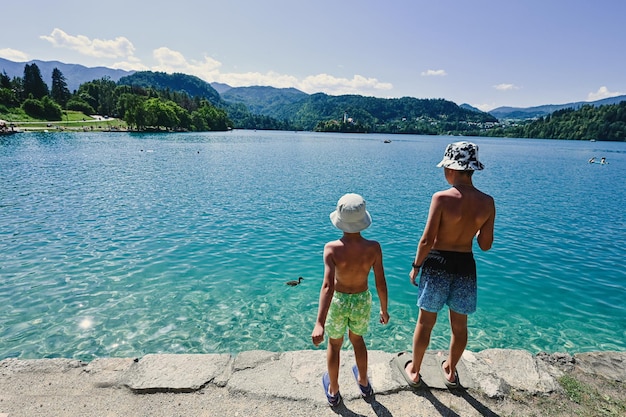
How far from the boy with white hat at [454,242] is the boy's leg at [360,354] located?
0.71 metres

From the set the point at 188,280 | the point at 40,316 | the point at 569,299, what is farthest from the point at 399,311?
the point at 40,316

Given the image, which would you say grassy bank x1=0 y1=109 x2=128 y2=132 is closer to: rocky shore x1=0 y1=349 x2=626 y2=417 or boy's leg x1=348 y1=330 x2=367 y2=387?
rocky shore x1=0 y1=349 x2=626 y2=417

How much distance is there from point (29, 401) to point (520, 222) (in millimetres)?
21137

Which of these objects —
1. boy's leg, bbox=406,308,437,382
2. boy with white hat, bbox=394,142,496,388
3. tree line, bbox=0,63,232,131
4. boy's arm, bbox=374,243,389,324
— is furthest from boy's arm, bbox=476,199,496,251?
tree line, bbox=0,63,232,131

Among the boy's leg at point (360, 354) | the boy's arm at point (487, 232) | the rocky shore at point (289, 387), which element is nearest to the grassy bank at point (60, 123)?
the rocky shore at point (289, 387)

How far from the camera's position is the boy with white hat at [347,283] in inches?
146

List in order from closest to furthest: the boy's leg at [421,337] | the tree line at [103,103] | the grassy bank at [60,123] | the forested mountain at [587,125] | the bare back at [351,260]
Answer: the bare back at [351,260] → the boy's leg at [421,337] → the grassy bank at [60,123] → the tree line at [103,103] → the forested mountain at [587,125]

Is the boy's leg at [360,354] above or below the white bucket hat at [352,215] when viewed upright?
below

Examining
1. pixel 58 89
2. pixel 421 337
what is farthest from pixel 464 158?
pixel 58 89

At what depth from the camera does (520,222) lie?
60.8 feet

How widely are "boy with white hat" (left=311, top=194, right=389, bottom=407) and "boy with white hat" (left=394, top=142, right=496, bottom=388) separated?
63 cm

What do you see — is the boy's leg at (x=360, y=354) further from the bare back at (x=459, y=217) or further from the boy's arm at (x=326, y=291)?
the bare back at (x=459, y=217)

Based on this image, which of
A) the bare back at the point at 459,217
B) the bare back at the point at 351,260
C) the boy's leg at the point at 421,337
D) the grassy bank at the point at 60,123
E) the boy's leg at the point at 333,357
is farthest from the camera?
the grassy bank at the point at 60,123

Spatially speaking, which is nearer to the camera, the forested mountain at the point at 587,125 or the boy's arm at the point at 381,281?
the boy's arm at the point at 381,281
